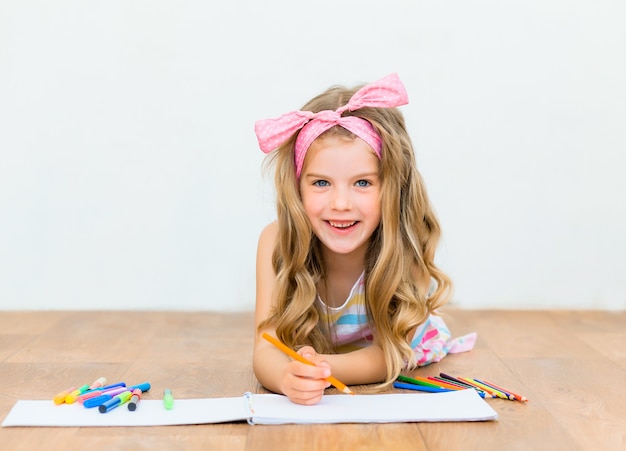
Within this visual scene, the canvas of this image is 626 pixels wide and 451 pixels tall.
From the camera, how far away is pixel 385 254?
156 centimetres

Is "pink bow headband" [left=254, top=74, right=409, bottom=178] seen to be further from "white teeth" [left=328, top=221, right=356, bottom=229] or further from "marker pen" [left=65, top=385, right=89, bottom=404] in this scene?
"marker pen" [left=65, top=385, right=89, bottom=404]

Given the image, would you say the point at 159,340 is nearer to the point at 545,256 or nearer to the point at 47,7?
the point at 47,7

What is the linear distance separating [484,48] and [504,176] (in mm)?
363

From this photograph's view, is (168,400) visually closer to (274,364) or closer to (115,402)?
(115,402)

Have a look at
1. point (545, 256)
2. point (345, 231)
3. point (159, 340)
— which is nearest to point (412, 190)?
point (345, 231)

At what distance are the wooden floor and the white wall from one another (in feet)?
0.43

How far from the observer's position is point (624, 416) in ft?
4.70

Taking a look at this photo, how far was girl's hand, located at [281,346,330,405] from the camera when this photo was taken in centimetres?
137

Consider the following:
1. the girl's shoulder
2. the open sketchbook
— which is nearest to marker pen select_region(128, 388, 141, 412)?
the open sketchbook

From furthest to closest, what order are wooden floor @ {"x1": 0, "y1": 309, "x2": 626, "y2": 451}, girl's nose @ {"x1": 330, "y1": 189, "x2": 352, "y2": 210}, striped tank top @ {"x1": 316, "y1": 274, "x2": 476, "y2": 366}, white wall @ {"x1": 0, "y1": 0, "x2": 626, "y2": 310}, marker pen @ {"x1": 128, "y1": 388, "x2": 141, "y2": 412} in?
white wall @ {"x1": 0, "y1": 0, "x2": 626, "y2": 310} < striped tank top @ {"x1": 316, "y1": 274, "x2": 476, "y2": 366} < girl's nose @ {"x1": 330, "y1": 189, "x2": 352, "y2": 210} < marker pen @ {"x1": 128, "y1": 388, "x2": 141, "y2": 412} < wooden floor @ {"x1": 0, "y1": 309, "x2": 626, "y2": 451}

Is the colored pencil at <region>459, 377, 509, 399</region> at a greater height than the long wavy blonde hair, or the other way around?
the long wavy blonde hair

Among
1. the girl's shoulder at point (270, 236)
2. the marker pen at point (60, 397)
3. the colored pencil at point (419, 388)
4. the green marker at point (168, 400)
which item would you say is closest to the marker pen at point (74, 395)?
the marker pen at point (60, 397)

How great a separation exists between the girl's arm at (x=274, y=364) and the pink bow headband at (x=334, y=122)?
207mm

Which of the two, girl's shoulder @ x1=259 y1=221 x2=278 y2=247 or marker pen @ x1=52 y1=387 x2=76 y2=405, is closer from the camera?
marker pen @ x1=52 y1=387 x2=76 y2=405
